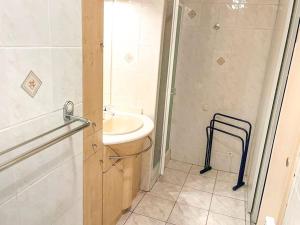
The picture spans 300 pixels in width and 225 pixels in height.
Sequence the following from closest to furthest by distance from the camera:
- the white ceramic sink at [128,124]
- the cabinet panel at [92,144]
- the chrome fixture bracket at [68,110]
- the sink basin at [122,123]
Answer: the chrome fixture bracket at [68,110], the cabinet panel at [92,144], the white ceramic sink at [128,124], the sink basin at [122,123]

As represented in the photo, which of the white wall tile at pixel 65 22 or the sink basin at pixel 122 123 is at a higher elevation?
the white wall tile at pixel 65 22

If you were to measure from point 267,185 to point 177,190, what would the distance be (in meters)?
1.16

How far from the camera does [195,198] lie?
2436mm

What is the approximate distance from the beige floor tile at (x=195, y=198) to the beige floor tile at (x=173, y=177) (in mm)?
140

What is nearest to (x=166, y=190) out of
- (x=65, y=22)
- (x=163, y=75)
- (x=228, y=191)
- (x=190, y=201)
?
(x=190, y=201)

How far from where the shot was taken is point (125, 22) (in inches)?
81.6

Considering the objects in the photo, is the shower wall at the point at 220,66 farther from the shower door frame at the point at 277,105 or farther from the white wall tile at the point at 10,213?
the white wall tile at the point at 10,213

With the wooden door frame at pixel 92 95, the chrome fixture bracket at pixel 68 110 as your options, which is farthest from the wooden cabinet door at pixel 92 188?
the chrome fixture bracket at pixel 68 110

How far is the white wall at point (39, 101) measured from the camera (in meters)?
0.76

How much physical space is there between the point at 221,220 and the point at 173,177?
29.3 inches

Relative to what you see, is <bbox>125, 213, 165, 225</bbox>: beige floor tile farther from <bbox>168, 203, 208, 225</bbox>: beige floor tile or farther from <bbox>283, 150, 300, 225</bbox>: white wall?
<bbox>283, 150, 300, 225</bbox>: white wall

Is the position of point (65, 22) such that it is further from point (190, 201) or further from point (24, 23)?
point (190, 201)

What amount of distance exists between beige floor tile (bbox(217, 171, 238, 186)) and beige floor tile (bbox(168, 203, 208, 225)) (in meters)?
0.64

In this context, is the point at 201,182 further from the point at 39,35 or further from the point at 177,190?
the point at 39,35
